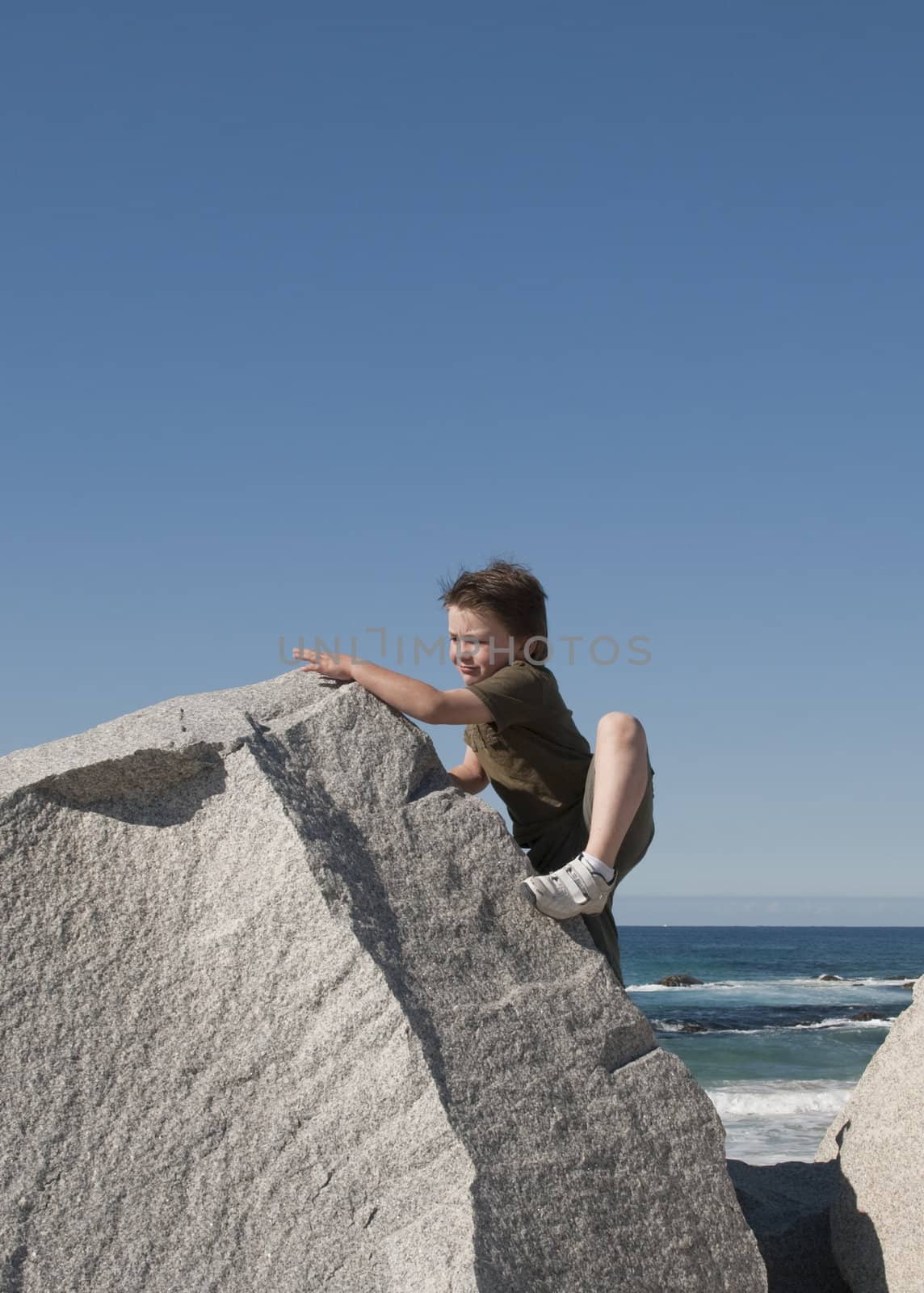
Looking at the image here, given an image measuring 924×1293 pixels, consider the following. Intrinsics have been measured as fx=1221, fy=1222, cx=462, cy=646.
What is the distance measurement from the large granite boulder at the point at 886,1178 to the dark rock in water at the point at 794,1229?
28 cm

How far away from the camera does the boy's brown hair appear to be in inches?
160

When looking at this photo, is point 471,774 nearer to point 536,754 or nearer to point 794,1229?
point 536,754

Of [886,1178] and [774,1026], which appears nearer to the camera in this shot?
[886,1178]

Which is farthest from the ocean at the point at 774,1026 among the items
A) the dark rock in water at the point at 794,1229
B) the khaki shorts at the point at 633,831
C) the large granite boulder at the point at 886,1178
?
the khaki shorts at the point at 633,831

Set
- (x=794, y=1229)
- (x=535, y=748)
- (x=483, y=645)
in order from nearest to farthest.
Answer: (x=535, y=748) → (x=483, y=645) → (x=794, y=1229)

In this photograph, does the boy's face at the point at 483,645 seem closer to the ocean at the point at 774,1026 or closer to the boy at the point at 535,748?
the boy at the point at 535,748

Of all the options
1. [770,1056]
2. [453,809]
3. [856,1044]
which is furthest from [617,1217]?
[856,1044]

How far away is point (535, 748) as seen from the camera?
3.97 meters

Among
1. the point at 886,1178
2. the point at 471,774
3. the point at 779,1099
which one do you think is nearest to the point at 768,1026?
the point at 779,1099

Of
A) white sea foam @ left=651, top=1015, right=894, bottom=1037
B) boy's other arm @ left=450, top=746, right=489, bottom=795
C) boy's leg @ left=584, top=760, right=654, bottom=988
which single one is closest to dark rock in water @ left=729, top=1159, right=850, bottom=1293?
boy's leg @ left=584, top=760, right=654, bottom=988

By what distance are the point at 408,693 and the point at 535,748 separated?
0.58m

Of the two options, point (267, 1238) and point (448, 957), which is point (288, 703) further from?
point (267, 1238)

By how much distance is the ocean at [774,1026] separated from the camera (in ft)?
37.9

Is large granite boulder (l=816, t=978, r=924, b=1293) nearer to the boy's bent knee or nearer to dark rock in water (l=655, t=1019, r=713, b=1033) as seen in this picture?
the boy's bent knee
